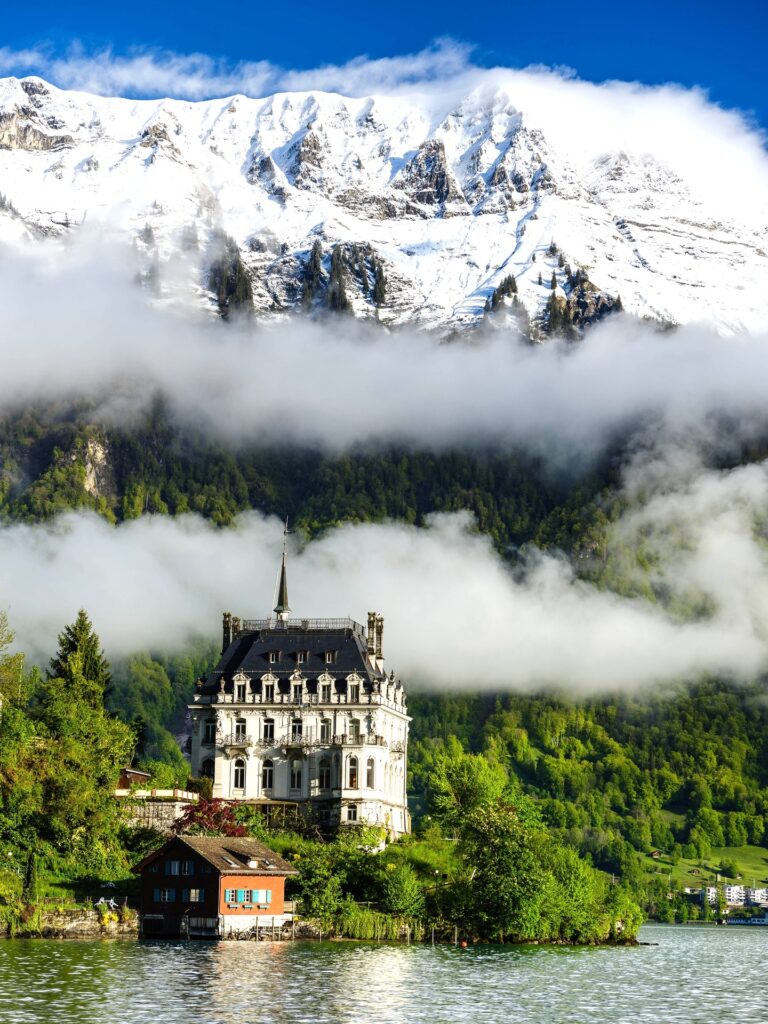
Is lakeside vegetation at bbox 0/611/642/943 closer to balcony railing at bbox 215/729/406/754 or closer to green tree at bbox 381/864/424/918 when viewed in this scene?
green tree at bbox 381/864/424/918

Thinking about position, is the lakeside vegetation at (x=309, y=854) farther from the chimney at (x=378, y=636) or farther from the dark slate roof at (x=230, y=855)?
the chimney at (x=378, y=636)

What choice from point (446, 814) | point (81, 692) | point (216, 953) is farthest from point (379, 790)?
point (216, 953)

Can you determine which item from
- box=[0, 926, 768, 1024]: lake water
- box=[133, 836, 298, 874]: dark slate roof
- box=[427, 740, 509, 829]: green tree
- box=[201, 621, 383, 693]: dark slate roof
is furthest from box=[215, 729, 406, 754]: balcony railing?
box=[0, 926, 768, 1024]: lake water

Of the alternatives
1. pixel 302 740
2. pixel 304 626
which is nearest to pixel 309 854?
pixel 302 740

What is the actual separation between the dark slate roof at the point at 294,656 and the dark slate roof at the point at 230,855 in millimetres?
29504

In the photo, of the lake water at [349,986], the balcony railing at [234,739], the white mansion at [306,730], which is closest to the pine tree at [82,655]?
the white mansion at [306,730]

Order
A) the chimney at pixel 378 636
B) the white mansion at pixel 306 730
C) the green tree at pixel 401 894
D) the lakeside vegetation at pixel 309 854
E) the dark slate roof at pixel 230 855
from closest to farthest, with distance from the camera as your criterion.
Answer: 1. the dark slate roof at pixel 230 855
2. the lakeside vegetation at pixel 309 854
3. the green tree at pixel 401 894
4. the white mansion at pixel 306 730
5. the chimney at pixel 378 636

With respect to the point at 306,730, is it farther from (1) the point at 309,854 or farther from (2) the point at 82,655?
(2) the point at 82,655

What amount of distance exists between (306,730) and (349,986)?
64.4 metres

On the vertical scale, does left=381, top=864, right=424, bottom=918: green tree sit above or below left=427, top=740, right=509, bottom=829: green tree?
below

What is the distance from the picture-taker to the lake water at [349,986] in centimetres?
9962

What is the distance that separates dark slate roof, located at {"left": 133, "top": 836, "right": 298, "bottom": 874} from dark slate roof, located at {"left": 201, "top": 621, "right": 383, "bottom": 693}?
96.8ft

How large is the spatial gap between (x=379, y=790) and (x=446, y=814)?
820 centimetres

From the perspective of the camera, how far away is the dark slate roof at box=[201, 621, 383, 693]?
7101 inches
